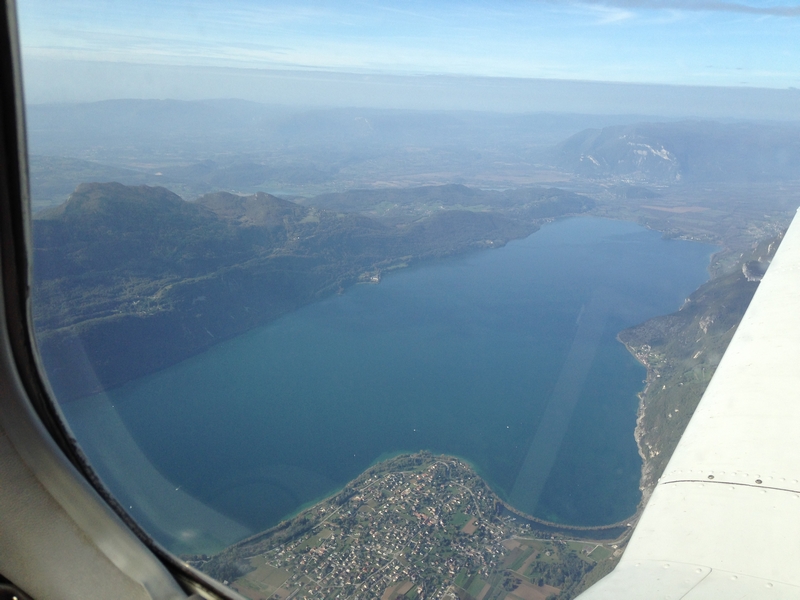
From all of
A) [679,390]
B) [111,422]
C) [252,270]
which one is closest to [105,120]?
[252,270]

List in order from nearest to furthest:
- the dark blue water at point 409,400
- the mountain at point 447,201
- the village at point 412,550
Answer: the village at point 412,550, the dark blue water at point 409,400, the mountain at point 447,201

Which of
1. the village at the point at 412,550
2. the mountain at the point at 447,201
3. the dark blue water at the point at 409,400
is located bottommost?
the dark blue water at the point at 409,400

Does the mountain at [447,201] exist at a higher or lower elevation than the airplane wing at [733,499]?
lower

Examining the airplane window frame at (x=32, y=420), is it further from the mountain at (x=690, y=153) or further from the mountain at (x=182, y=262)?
the mountain at (x=690, y=153)

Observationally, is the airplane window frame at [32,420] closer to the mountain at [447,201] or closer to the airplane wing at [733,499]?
the airplane wing at [733,499]

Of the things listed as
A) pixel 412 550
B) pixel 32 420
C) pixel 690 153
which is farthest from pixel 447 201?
pixel 32 420

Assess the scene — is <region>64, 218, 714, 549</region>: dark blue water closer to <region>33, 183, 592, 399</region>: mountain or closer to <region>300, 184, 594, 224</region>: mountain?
<region>33, 183, 592, 399</region>: mountain

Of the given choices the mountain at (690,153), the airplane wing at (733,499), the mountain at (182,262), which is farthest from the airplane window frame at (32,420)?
the mountain at (690,153)

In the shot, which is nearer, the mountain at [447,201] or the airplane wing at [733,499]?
the airplane wing at [733,499]

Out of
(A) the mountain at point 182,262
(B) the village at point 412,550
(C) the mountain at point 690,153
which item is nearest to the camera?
(A) the mountain at point 182,262
